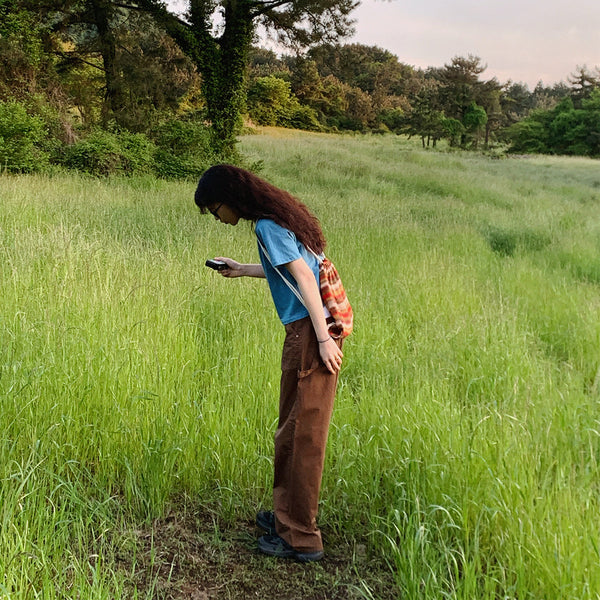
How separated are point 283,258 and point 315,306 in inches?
9.1

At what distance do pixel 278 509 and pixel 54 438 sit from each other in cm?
118

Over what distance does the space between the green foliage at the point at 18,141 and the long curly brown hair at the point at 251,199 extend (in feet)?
37.4

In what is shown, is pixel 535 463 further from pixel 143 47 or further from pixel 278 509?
pixel 143 47

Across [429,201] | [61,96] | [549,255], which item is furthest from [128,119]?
[549,255]

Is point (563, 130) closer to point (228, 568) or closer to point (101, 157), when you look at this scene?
point (101, 157)

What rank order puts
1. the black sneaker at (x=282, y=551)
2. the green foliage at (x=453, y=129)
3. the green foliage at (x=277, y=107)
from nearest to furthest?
the black sneaker at (x=282, y=551) → the green foliage at (x=453, y=129) → the green foliage at (x=277, y=107)

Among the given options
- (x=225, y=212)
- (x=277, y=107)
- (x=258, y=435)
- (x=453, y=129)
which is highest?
(x=277, y=107)

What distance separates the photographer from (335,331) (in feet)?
7.66

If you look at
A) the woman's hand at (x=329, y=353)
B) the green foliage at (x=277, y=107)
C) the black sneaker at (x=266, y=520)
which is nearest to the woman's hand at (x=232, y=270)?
the woman's hand at (x=329, y=353)

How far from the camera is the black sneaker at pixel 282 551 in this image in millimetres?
2402

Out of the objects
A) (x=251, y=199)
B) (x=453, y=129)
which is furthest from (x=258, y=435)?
(x=453, y=129)

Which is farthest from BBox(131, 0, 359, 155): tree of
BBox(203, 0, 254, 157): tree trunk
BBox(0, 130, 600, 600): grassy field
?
BBox(0, 130, 600, 600): grassy field

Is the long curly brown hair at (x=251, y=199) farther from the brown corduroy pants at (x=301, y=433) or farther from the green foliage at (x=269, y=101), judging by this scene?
the green foliage at (x=269, y=101)

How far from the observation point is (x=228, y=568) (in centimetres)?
237
